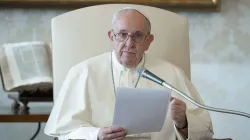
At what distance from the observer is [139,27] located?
201 centimetres

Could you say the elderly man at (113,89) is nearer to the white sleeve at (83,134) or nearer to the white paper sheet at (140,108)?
the white sleeve at (83,134)

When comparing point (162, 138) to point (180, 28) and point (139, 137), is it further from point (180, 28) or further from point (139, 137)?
point (180, 28)

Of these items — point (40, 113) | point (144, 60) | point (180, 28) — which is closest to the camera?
point (144, 60)

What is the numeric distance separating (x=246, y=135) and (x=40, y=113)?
4.85ft

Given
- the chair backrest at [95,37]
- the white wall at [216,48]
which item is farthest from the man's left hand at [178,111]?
the white wall at [216,48]

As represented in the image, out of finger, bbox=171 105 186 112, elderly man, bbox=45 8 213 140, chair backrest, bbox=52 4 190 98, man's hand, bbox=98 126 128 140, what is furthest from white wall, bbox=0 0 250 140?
man's hand, bbox=98 126 128 140

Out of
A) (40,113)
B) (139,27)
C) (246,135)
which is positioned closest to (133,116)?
(139,27)

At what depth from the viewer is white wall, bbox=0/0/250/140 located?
3080 millimetres

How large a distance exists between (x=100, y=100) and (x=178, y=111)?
421mm

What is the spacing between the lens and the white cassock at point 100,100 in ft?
6.60

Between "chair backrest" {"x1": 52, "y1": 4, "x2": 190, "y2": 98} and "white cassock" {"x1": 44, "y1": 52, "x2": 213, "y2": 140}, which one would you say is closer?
"white cassock" {"x1": 44, "y1": 52, "x2": 213, "y2": 140}

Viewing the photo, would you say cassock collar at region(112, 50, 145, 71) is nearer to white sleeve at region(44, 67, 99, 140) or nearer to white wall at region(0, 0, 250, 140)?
white sleeve at region(44, 67, 99, 140)

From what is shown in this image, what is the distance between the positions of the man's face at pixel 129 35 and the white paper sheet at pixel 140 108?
1.16 ft

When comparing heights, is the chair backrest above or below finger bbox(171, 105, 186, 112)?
above
